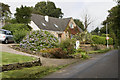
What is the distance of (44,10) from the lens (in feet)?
234

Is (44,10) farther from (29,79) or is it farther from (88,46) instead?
(29,79)

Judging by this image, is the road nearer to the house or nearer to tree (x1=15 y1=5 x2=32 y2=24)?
tree (x1=15 y1=5 x2=32 y2=24)

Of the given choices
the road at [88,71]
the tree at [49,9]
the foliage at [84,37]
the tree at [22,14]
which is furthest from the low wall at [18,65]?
the tree at [49,9]

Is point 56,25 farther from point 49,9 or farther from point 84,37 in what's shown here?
point 49,9

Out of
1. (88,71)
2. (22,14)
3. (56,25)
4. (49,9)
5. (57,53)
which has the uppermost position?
(49,9)

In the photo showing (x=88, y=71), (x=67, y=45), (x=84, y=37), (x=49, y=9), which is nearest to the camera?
(x=88, y=71)

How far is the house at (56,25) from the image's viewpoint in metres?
34.8

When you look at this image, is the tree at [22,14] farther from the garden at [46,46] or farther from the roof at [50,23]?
the garden at [46,46]

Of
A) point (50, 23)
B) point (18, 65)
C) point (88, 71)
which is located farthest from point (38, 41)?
point (50, 23)

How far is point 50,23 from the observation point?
128ft

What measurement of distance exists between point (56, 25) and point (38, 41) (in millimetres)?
24752

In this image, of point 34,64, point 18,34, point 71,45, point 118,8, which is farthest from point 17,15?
point 34,64

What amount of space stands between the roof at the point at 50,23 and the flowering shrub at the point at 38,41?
17086mm

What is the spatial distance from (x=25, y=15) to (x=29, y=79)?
2014cm
